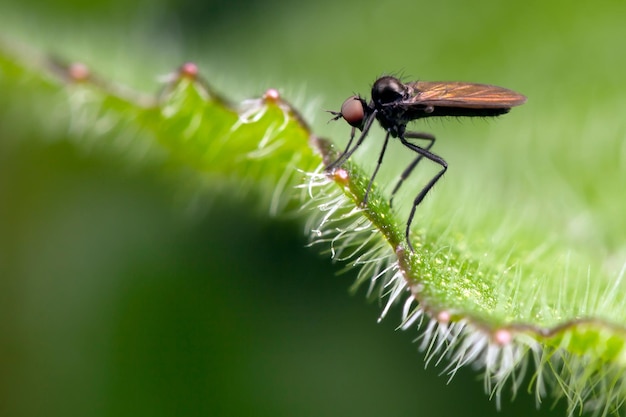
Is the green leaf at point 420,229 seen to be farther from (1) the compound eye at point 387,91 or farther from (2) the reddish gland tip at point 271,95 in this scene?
(1) the compound eye at point 387,91

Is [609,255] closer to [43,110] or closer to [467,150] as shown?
[467,150]

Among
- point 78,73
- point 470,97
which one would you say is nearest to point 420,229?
point 470,97

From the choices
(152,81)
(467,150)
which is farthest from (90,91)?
(467,150)

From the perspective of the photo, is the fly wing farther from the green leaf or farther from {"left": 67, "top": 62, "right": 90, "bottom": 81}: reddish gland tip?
{"left": 67, "top": 62, "right": 90, "bottom": 81}: reddish gland tip

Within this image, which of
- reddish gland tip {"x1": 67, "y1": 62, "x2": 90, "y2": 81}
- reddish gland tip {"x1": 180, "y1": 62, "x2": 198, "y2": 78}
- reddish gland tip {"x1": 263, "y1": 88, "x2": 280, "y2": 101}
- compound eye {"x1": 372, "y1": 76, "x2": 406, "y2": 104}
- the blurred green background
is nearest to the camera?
reddish gland tip {"x1": 263, "y1": 88, "x2": 280, "y2": 101}

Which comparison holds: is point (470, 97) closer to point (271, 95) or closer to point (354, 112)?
point (354, 112)

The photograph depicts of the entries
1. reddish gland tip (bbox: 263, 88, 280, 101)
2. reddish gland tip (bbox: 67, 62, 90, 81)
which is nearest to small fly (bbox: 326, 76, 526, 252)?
reddish gland tip (bbox: 263, 88, 280, 101)
